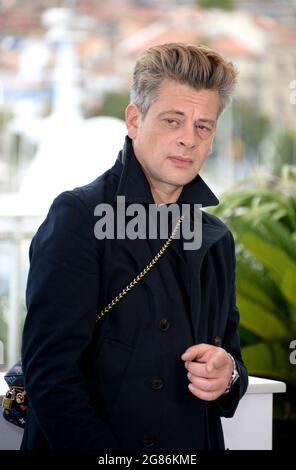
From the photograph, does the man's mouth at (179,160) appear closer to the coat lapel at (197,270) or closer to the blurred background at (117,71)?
the coat lapel at (197,270)

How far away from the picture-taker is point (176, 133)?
1.64m

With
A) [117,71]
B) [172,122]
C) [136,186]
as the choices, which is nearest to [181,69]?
[172,122]

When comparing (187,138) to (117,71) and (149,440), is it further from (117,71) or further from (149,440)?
(117,71)

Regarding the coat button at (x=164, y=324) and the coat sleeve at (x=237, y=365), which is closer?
the coat button at (x=164, y=324)

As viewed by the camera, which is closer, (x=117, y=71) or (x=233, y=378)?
(x=233, y=378)

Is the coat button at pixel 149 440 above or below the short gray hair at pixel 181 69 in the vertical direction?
below

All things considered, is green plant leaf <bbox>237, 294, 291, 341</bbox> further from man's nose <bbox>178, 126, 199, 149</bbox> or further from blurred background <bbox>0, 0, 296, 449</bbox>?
man's nose <bbox>178, 126, 199, 149</bbox>

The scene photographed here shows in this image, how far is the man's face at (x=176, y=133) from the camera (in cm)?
163

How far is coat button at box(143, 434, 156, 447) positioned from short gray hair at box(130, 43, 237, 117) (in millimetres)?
595

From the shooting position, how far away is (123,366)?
60.1 inches

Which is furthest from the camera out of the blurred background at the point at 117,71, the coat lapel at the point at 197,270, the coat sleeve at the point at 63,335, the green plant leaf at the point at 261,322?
the blurred background at the point at 117,71

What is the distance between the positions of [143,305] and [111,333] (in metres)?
0.07

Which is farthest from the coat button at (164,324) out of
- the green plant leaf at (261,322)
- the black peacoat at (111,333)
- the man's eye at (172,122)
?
the green plant leaf at (261,322)
